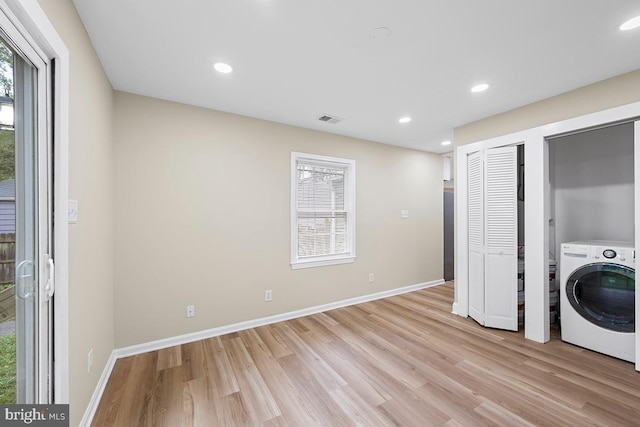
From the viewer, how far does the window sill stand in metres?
3.41

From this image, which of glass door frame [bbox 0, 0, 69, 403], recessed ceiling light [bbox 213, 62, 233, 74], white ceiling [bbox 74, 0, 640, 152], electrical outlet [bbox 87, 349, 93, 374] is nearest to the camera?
glass door frame [bbox 0, 0, 69, 403]

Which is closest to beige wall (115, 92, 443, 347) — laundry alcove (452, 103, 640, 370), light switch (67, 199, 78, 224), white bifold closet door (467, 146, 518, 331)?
light switch (67, 199, 78, 224)

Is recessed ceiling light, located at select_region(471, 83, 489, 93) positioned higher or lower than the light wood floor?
higher

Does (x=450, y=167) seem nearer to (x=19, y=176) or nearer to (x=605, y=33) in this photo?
(x=605, y=33)

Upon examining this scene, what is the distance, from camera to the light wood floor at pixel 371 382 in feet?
5.51

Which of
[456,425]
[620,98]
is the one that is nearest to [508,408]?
[456,425]

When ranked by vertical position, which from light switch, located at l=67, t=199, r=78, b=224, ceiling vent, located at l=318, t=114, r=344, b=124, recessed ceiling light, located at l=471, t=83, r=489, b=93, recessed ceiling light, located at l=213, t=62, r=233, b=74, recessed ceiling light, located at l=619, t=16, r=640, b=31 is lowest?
light switch, located at l=67, t=199, r=78, b=224

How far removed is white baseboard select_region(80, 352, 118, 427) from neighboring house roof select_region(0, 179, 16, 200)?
1403 mm

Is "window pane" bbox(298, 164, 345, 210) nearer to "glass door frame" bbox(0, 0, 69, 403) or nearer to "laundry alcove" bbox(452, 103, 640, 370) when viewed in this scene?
"laundry alcove" bbox(452, 103, 640, 370)

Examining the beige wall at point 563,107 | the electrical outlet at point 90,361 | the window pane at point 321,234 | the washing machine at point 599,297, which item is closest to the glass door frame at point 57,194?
the electrical outlet at point 90,361

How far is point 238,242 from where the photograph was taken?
3002mm

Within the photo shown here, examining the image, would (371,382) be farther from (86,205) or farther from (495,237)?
(86,205)

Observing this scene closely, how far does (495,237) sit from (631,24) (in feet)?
6.52

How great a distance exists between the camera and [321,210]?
3.75 metres
